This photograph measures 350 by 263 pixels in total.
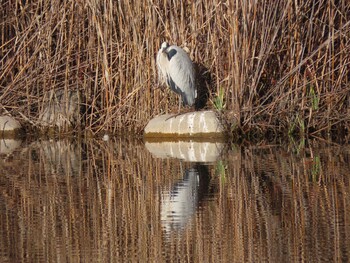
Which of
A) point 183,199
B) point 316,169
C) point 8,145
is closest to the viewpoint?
point 183,199

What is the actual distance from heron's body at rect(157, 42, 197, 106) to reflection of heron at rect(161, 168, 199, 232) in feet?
10.9

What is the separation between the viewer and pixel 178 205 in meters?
7.04

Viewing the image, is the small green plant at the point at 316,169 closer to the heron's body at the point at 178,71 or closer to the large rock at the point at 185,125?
the large rock at the point at 185,125

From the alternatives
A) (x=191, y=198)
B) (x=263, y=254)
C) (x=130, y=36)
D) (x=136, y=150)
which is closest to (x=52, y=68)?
(x=130, y=36)

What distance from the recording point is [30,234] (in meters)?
6.09

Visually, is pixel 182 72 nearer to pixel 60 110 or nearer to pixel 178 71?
pixel 178 71

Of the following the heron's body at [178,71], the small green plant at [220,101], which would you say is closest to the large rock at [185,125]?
the small green plant at [220,101]

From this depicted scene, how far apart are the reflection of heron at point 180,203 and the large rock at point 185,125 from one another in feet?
10.7

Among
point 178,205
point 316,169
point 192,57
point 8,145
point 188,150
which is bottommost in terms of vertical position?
point 178,205

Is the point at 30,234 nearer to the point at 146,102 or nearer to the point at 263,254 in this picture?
the point at 263,254

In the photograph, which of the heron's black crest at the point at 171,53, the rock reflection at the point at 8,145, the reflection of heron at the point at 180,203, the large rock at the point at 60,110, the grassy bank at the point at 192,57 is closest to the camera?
the reflection of heron at the point at 180,203

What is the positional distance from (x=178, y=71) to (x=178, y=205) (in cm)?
502

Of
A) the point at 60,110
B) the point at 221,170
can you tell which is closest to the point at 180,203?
the point at 221,170

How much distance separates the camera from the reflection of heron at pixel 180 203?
21.1ft
